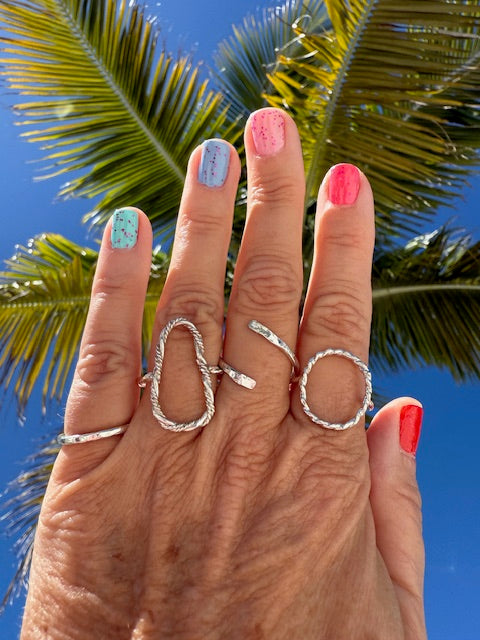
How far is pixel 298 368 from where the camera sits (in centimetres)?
145

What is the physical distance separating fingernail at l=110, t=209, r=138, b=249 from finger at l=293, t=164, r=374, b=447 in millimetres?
531

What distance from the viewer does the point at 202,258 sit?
1.54 m

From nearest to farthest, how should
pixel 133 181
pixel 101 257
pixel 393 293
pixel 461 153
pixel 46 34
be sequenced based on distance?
pixel 101 257
pixel 46 34
pixel 461 153
pixel 133 181
pixel 393 293

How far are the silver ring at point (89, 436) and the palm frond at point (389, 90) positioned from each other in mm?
1906

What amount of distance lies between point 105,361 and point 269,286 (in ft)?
1.66

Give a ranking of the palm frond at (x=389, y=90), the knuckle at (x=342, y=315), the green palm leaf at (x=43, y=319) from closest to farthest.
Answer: the knuckle at (x=342, y=315)
the palm frond at (x=389, y=90)
the green palm leaf at (x=43, y=319)

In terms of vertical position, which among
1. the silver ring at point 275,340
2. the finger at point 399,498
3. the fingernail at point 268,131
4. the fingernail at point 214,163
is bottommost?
the finger at point 399,498

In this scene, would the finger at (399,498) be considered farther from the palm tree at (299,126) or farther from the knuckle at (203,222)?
the palm tree at (299,126)

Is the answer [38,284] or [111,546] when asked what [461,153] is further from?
[111,546]

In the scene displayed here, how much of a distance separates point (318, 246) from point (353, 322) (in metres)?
0.24

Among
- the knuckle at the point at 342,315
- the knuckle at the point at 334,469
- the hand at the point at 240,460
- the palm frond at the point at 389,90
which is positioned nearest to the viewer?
the hand at the point at 240,460

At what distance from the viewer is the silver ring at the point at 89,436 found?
4.69 ft

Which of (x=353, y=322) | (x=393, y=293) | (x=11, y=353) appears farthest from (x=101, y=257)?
(x=393, y=293)

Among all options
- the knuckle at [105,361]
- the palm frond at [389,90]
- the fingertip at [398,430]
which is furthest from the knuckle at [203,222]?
the palm frond at [389,90]
